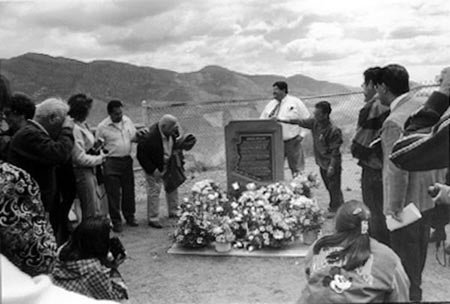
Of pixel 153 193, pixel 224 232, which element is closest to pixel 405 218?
pixel 224 232

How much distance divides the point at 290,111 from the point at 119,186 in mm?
1686

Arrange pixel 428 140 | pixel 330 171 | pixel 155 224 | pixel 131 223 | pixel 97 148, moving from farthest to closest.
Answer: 1. pixel 155 224
2. pixel 131 223
3. pixel 330 171
4. pixel 97 148
5. pixel 428 140

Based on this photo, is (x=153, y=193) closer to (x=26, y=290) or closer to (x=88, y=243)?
(x=88, y=243)

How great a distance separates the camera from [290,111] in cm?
518

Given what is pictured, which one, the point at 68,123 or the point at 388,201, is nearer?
the point at 388,201

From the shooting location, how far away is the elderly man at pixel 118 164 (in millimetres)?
4617

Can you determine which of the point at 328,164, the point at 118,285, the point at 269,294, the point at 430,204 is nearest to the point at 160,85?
the point at 328,164

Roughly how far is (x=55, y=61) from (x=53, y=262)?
1.69 meters

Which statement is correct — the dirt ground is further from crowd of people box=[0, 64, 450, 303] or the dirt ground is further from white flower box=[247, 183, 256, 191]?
white flower box=[247, 183, 256, 191]

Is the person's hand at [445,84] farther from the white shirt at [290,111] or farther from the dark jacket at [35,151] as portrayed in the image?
the white shirt at [290,111]

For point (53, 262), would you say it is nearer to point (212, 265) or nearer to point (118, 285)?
point (118, 285)

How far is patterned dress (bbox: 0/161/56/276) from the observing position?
1.85 metres

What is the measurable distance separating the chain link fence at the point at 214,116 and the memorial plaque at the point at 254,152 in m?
0.41

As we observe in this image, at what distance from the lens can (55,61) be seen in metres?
3.36
